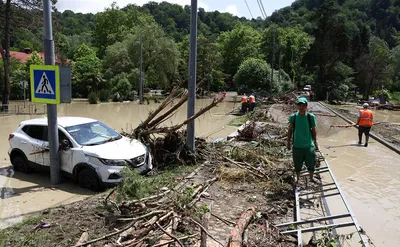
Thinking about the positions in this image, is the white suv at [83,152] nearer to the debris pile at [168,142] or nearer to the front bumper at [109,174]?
the front bumper at [109,174]

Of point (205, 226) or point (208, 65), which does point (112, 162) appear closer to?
point (205, 226)

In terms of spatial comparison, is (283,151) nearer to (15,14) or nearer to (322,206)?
(322,206)

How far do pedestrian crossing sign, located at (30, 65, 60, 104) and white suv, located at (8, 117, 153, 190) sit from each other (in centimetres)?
101

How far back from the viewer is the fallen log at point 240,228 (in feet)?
14.9

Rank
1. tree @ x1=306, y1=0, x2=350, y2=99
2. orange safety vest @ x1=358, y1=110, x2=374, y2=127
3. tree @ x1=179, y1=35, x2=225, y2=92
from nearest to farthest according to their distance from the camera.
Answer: orange safety vest @ x1=358, y1=110, x2=374, y2=127 → tree @ x1=306, y1=0, x2=350, y2=99 → tree @ x1=179, y1=35, x2=225, y2=92

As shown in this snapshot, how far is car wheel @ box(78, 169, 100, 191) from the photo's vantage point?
313 inches

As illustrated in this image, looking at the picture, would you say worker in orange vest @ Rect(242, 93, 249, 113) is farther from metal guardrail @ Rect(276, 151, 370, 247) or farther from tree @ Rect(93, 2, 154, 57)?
tree @ Rect(93, 2, 154, 57)

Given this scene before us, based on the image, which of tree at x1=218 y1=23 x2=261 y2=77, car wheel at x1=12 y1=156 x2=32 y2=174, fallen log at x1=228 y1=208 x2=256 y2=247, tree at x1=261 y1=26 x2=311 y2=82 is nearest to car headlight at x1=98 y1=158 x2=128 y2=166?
car wheel at x1=12 y1=156 x2=32 y2=174

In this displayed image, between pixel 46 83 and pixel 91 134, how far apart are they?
1.71 m

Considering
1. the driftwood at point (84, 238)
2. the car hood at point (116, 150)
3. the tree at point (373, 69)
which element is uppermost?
the tree at point (373, 69)

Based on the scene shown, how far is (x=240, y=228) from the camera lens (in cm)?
501

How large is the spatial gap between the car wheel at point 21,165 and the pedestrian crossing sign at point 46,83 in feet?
7.37

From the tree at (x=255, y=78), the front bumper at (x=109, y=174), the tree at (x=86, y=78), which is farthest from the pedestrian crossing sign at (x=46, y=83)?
the tree at (x=86, y=78)

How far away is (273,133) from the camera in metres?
14.8
